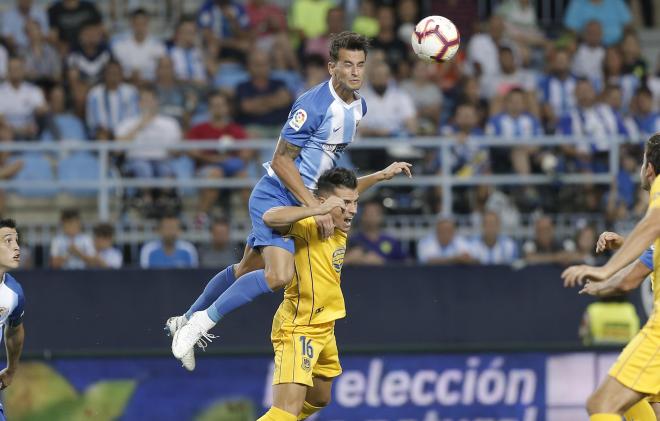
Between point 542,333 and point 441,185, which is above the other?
point 441,185

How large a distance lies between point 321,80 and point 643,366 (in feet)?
30.4

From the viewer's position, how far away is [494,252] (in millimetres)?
15578

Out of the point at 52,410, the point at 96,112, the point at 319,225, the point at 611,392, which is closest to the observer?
the point at 611,392

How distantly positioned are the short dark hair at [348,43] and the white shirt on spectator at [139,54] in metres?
8.03

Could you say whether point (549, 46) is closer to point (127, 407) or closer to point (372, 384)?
point (372, 384)

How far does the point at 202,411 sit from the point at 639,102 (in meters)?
7.54

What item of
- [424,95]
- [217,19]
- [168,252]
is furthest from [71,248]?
[424,95]

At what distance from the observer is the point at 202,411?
41.4 ft

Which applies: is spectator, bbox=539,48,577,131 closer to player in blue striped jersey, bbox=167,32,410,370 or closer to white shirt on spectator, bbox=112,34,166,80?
white shirt on spectator, bbox=112,34,166,80

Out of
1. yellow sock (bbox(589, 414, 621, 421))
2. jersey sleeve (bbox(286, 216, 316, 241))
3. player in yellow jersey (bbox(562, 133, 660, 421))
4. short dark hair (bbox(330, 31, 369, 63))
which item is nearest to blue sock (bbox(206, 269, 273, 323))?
jersey sleeve (bbox(286, 216, 316, 241))

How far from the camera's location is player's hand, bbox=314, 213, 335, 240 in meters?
9.45

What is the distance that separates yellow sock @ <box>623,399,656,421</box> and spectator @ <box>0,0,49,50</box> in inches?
417

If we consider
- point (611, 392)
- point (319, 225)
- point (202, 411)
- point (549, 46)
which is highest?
point (549, 46)

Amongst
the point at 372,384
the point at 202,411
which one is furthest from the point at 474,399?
the point at 202,411
